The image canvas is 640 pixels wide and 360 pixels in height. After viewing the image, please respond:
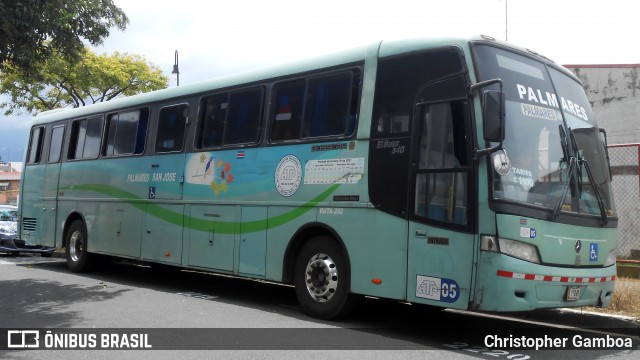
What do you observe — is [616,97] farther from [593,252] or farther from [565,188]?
[565,188]

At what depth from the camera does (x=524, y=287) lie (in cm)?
616

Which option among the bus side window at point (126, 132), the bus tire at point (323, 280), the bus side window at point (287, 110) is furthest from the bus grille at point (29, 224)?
the bus tire at point (323, 280)

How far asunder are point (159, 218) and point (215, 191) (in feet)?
5.99

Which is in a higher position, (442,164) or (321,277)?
(442,164)

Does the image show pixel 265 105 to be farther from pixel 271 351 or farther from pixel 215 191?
pixel 271 351

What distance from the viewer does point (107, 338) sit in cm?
691

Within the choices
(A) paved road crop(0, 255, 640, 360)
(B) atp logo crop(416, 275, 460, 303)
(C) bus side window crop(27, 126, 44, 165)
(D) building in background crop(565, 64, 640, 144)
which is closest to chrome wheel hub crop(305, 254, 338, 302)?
(A) paved road crop(0, 255, 640, 360)

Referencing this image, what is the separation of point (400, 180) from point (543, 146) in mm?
1599

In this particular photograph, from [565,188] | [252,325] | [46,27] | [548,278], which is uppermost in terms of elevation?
[46,27]

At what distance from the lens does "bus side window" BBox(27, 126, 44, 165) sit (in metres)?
14.9

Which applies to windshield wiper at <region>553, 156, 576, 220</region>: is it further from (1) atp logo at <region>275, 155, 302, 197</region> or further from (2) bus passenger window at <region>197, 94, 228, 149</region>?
(2) bus passenger window at <region>197, 94, 228, 149</region>

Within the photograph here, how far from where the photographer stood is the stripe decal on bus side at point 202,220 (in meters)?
8.25

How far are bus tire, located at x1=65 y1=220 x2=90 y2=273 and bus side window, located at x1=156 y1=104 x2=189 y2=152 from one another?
3.40 m

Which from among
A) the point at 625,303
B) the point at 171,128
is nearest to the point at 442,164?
the point at 625,303
